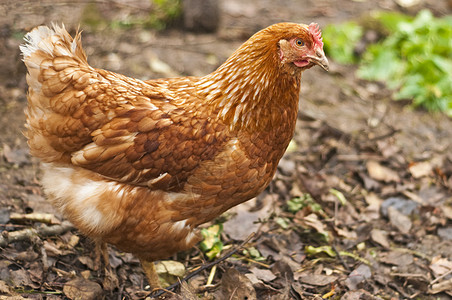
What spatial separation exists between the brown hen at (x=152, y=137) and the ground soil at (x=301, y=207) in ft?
1.65

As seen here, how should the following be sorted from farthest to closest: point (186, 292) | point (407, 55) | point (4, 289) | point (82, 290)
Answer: point (407, 55), point (82, 290), point (186, 292), point (4, 289)

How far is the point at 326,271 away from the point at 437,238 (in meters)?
1.09

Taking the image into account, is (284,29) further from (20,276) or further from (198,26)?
(198,26)

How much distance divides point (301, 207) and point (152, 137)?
1.67 metres

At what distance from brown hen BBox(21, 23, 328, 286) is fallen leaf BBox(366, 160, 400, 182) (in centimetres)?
190

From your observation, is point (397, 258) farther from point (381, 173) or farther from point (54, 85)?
point (54, 85)

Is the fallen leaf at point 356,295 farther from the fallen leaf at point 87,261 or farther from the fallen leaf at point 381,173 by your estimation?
the fallen leaf at point 87,261

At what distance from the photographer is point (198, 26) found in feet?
22.0

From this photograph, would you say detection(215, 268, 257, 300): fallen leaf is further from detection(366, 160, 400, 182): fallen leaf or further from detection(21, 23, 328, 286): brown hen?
detection(366, 160, 400, 182): fallen leaf

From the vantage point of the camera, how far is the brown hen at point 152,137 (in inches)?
119

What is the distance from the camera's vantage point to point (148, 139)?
3.03 metres

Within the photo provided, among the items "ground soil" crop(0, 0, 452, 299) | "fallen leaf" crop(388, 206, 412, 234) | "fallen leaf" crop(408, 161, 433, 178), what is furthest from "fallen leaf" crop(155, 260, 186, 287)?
"fallen leaf" crop(408, 161, 433, 178)

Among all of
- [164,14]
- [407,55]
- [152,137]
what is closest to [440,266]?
[152,137]

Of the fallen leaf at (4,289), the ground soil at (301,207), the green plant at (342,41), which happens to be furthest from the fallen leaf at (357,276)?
the green plant at (342,41)
